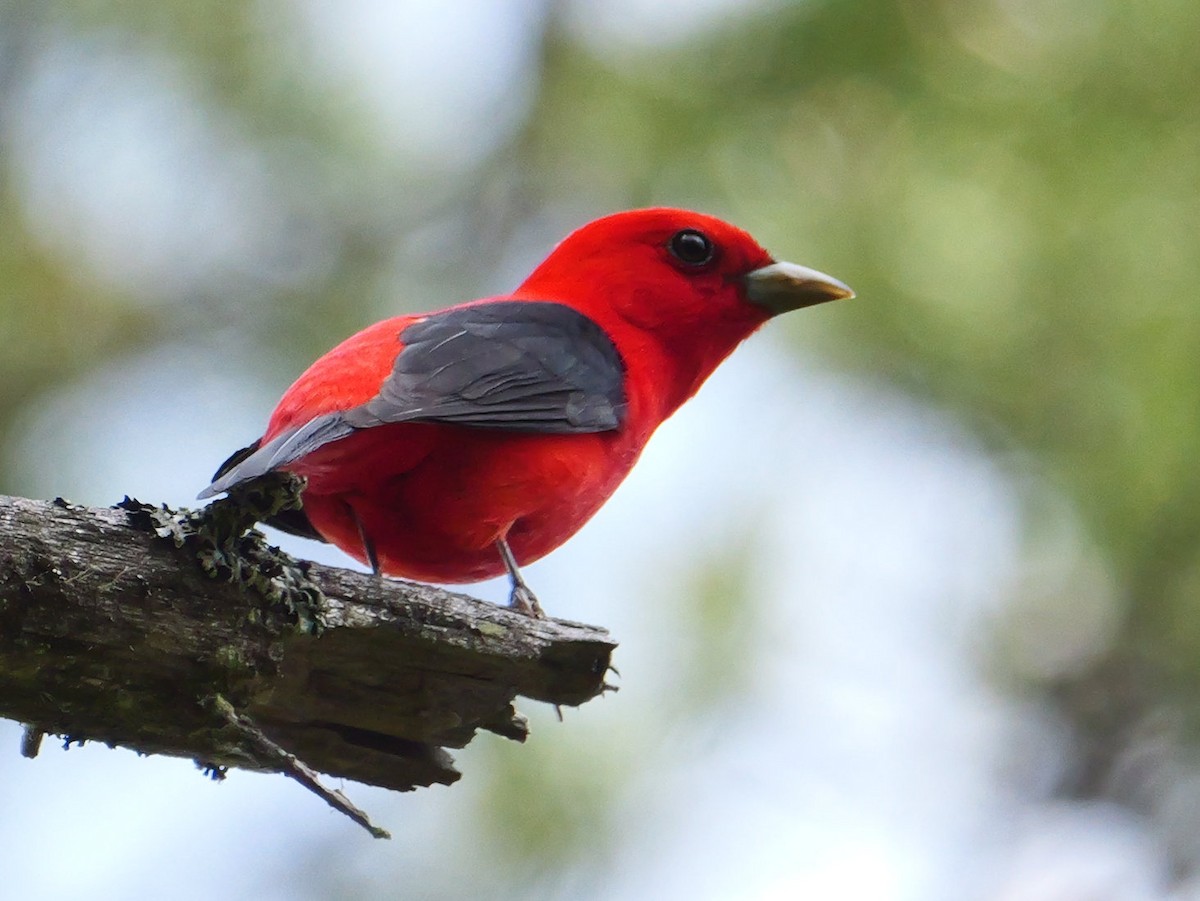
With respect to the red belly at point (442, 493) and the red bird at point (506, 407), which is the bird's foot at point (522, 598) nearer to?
the red bird at point (506, 407)

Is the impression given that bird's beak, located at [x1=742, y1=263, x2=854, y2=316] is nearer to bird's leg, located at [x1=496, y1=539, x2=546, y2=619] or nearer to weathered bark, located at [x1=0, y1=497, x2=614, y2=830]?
bird's leg, located at [x1=496, y1=539, x2=546, y2=619]

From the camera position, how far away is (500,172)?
533 cm

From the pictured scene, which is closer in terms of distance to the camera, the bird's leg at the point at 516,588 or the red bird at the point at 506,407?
the red bird at the point at 506,407

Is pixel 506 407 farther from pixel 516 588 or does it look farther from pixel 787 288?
pixel 787 288

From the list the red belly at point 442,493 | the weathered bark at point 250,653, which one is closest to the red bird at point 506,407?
the red belly at point 442,493

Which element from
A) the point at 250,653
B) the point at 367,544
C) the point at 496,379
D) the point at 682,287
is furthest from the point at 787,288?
the point at 250,653

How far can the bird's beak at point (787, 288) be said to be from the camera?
409 centimetres

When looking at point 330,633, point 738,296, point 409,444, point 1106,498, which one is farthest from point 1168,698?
point 330,633

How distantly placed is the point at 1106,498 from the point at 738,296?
1560 millimetres

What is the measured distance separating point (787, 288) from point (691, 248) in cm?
32

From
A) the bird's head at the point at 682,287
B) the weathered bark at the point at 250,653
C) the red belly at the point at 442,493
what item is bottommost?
the weathered bark at the point at 250,653

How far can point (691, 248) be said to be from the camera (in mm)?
4219

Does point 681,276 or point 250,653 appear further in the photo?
point 681,276

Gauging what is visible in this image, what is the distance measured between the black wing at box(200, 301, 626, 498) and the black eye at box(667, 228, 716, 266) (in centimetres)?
39
